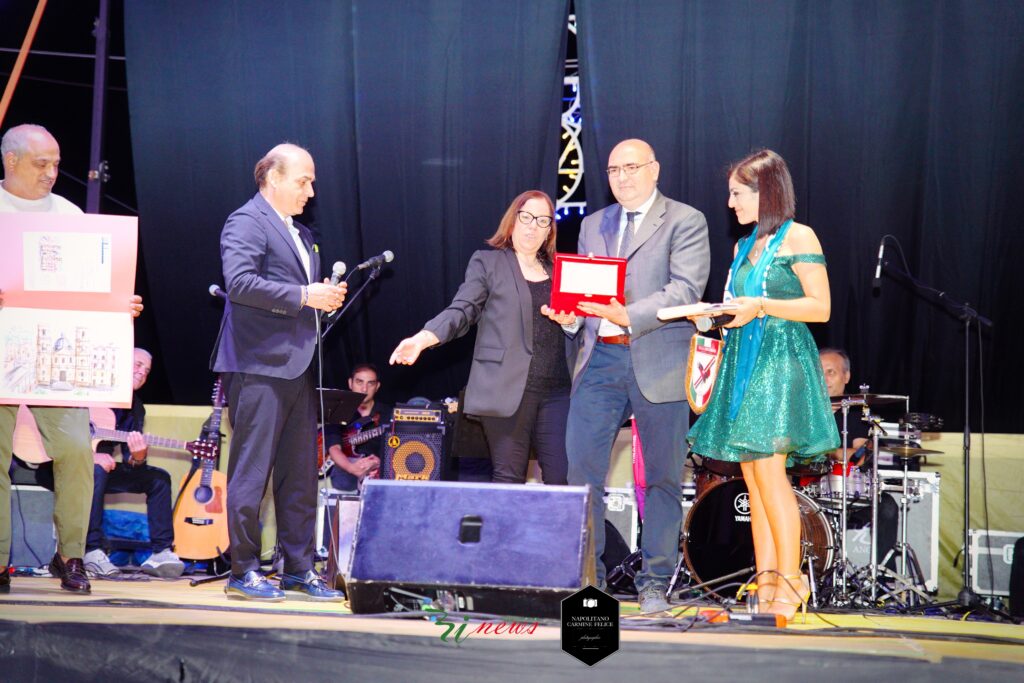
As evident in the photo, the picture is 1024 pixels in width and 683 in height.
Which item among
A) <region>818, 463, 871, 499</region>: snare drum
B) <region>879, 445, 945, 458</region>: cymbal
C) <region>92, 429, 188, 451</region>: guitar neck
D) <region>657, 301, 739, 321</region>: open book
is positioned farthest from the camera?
<region>92, 429, 188, 451</region>: guitar neck

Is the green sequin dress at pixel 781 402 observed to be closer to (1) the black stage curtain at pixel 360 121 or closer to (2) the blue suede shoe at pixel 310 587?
(2) the blue suede shoe at pixel 310 587

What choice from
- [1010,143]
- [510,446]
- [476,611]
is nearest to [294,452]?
[510,446]

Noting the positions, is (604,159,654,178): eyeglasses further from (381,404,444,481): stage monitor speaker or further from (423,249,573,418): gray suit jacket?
(381,404,444,481): stage monitor speaker

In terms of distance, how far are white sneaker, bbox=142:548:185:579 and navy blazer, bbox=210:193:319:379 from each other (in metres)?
2.16

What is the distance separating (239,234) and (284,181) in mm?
295

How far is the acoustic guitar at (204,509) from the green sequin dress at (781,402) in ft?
11.4

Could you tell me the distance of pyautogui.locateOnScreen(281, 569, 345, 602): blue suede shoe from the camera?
3.81 m

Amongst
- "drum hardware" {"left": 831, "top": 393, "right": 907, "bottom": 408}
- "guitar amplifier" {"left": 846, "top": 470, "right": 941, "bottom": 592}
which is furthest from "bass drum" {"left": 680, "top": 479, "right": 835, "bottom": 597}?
"guitar amplifier" {"left": 846, "top": 470, "right": 941, "bottom": 592}

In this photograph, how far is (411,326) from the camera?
6.28 m

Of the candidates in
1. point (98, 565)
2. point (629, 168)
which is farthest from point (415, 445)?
point (629, 168)

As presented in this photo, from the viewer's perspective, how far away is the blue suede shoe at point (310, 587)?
381 cm

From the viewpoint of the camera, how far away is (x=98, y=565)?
553cm

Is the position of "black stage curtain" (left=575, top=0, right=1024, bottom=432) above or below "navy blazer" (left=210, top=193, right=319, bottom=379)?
above

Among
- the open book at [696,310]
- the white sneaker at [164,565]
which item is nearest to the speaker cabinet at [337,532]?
the white sneaker at [164,565]
